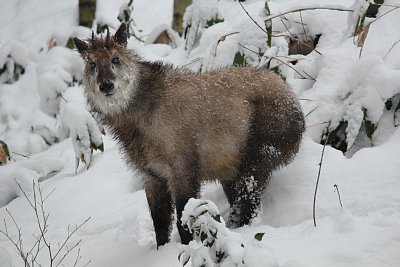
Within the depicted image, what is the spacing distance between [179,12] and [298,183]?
5.54 metres

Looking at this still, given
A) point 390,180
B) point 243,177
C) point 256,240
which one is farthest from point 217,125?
point 256,240

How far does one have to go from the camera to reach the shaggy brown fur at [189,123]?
12.3 feet

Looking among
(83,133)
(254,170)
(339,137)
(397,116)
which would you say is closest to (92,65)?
(254,170)

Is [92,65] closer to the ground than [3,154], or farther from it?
farther from it

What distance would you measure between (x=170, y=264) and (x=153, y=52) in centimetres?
424

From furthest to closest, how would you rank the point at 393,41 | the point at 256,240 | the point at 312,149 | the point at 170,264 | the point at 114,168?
the point at 114,168 → the point at 393,41 → the point at 312,149 → the point at 170,264 → the point at 256,240

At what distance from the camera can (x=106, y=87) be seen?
11.9 ft

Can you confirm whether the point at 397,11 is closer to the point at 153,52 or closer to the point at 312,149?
the point at 312,149

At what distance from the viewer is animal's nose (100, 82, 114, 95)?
3617 millimetres

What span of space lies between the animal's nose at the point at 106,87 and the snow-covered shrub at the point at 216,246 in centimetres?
148

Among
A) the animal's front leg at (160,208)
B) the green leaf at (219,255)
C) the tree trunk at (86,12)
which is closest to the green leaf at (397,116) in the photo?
the animal's front leg at (160,208)

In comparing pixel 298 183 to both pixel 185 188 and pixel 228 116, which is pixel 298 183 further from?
pixel 185 188

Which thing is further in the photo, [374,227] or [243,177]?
[243,177]

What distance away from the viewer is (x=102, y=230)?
4473mm
